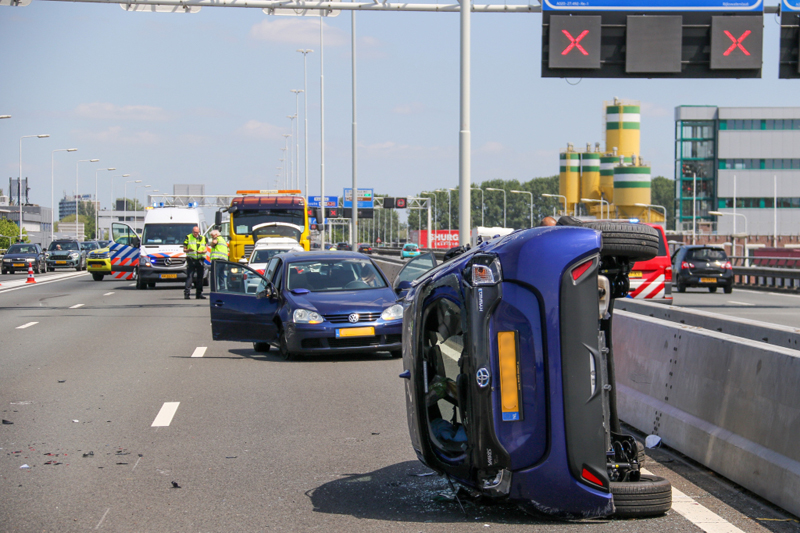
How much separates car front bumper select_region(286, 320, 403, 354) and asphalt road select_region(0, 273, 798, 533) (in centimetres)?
21

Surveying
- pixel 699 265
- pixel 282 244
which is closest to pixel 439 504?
pixel 282 244

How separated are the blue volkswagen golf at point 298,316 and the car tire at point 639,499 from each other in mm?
7255

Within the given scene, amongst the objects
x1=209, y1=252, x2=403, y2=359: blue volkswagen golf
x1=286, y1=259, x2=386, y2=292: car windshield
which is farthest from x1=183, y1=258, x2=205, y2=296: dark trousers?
x1=209, y1=252, x2=403, y2=359: blue volkswagen golf

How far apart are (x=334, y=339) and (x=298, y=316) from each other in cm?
55

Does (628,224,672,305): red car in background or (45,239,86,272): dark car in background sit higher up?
(628,224,672,305): red car in background

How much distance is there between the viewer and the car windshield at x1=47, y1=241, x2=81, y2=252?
57.2 m

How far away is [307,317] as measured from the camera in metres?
12.1

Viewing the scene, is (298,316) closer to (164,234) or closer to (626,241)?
(626,241)

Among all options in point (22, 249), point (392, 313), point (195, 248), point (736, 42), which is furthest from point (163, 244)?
point (22, 249)

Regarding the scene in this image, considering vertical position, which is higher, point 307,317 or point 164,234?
point 164,234

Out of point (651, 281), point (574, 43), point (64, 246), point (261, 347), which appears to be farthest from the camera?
point (64, 246)

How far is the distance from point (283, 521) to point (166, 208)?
29137mm

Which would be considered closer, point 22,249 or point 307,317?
point 307,317

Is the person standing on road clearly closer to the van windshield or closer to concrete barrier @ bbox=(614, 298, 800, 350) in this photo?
the van windshield
